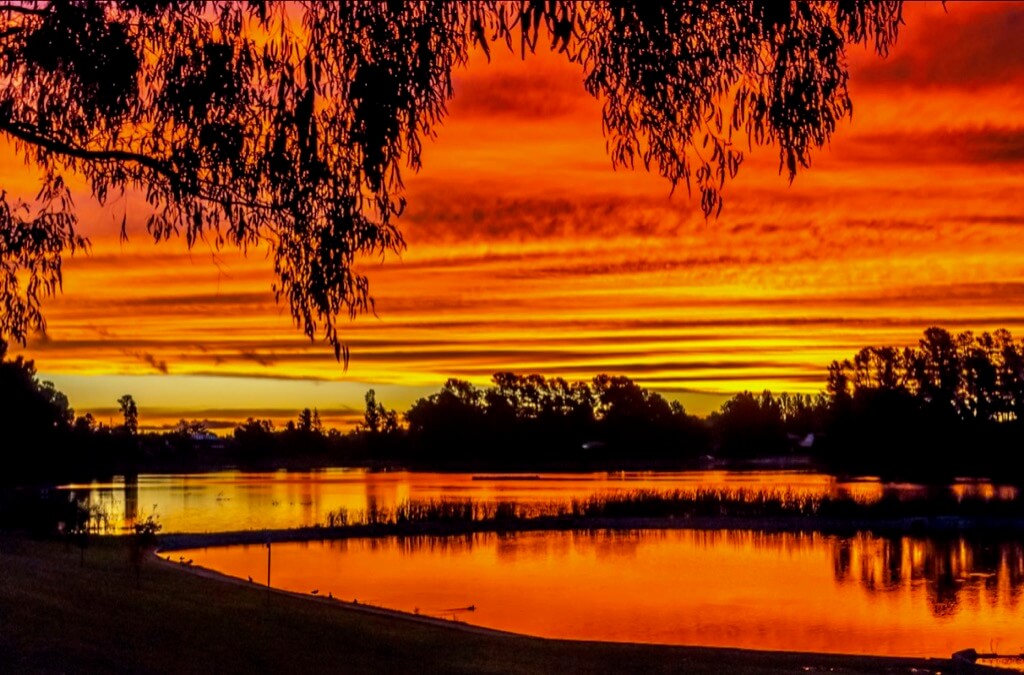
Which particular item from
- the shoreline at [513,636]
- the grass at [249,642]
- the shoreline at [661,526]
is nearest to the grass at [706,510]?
the shoreline at [661,526]

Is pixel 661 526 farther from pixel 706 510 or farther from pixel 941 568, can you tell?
pixel 941 568

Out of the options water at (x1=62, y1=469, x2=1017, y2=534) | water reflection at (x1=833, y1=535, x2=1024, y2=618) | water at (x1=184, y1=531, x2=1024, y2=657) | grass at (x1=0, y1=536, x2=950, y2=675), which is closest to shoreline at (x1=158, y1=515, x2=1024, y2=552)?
water at (x1=184, y1=531, x2=1024, y2=657)

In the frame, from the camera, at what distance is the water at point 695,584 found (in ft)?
90.3

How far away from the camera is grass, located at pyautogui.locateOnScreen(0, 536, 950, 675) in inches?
656

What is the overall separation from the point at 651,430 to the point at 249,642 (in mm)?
140290

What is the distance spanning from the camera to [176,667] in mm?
16734

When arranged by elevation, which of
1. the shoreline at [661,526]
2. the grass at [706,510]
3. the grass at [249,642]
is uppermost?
the grass at [249,642]

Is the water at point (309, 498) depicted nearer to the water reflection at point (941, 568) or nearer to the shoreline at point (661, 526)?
the shoreline at point (661, 526)

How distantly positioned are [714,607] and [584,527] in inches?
1008

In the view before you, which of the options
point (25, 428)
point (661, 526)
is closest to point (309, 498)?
point (25, 428)

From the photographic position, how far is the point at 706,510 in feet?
198

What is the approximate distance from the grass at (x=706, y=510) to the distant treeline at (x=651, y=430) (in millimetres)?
30470

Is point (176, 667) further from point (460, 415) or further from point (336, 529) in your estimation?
point (460, 415)

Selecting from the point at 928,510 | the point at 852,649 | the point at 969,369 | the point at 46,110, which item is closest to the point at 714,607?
the point at 852,649
